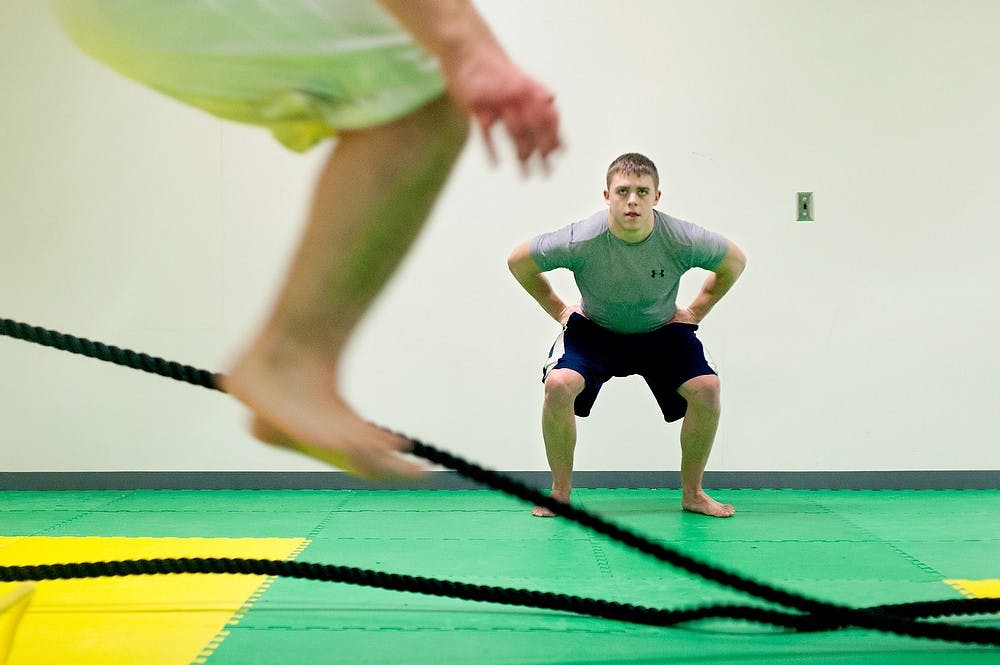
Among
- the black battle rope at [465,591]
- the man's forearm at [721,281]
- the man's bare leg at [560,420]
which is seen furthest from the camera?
the man's forearm at [721,281]

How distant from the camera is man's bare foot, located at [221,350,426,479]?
112 centimetres

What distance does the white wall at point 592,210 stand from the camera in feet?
14.1

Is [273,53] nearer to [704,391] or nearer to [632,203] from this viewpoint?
[632,203]

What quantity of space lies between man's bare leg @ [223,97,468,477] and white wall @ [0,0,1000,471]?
3103mm

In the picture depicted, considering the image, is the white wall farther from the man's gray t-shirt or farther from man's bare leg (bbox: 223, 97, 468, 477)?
man's bare leg (bbox: 223, 97, 468, 477)

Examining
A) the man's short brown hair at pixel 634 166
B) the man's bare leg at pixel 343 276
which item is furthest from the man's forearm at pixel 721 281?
the man's bare leg at pixel 343 276

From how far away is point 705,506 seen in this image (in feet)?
12.2

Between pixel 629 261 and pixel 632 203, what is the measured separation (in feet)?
0.78

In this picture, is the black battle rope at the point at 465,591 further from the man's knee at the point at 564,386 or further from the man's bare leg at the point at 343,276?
the man's knee at the point at 564,386

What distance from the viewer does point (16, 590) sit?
181cm

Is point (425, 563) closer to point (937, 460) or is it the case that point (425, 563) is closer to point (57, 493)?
point (57, 493)

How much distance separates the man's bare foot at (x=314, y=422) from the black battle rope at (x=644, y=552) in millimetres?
114

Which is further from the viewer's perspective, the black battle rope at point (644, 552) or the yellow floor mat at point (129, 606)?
the yellow floor mat at point (129, 606)

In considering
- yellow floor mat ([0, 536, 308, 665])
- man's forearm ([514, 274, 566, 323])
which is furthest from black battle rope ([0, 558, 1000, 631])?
man's forearm ([514, 274, 566, 323])
